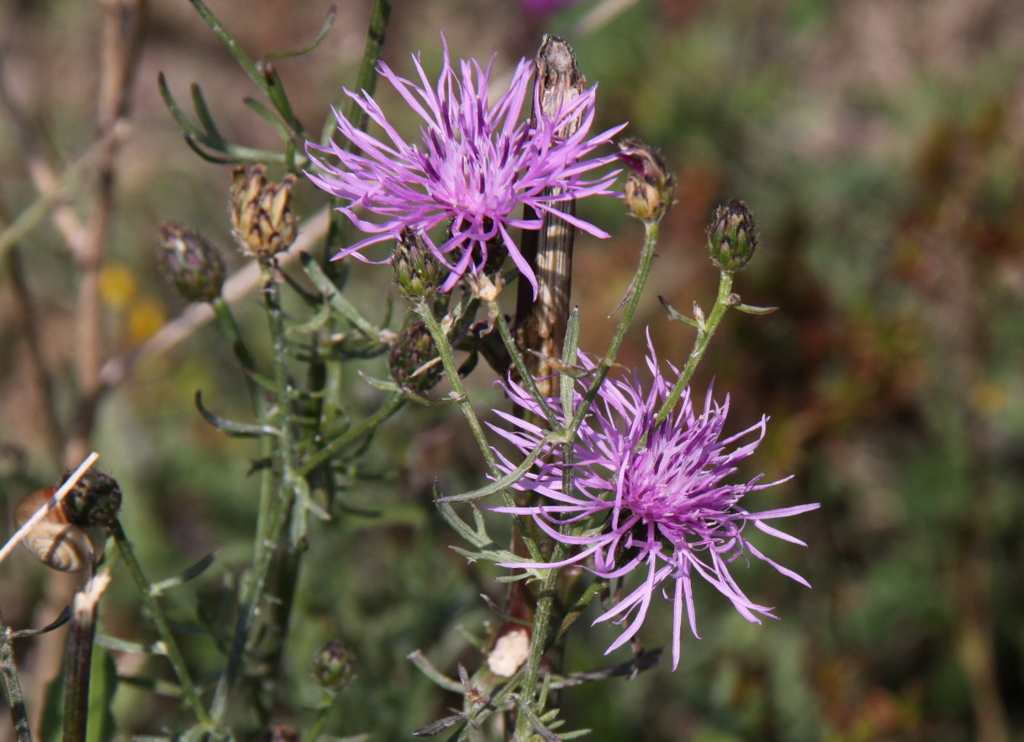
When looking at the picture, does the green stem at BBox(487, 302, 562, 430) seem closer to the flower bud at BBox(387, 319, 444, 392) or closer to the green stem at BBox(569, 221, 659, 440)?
the green stem at BBox(569, 221, 659, 440)

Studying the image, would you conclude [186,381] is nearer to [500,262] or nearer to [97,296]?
[97,296]

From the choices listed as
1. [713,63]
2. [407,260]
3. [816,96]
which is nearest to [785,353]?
[713,63]

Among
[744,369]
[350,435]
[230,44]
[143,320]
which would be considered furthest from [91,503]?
[143,320]

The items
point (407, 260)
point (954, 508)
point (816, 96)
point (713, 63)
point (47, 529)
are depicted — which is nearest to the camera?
point (407, 260)

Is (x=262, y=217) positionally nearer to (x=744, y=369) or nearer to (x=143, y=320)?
(x=744, y=369)

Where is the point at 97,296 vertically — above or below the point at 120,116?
below

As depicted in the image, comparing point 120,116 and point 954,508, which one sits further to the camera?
point 954,508

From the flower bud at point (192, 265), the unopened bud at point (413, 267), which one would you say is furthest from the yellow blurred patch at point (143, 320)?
the unopened bud at point (413, 267)

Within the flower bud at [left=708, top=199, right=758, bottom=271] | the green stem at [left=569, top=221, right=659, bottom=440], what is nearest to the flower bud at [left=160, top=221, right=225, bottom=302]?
the green stem at [left=569, top=221, right=659, bottom=440]
